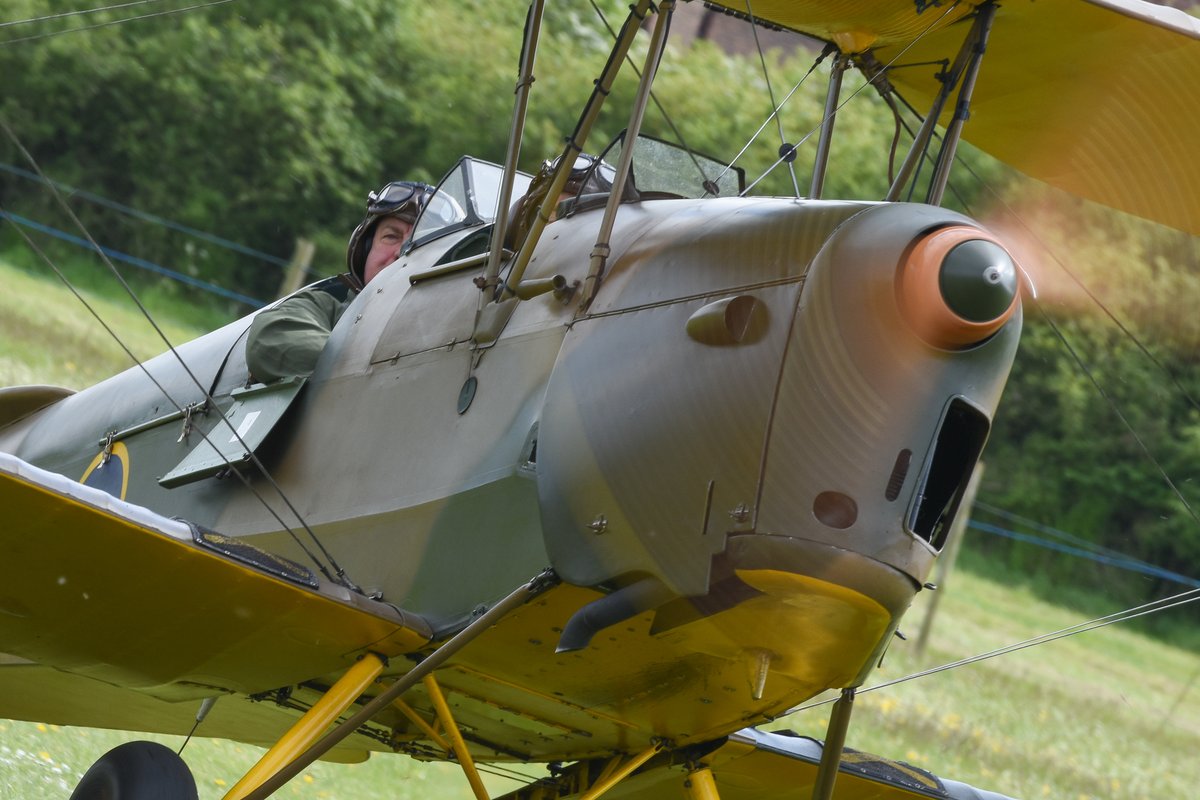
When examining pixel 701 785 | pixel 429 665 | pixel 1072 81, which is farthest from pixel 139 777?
pixel 1072 81

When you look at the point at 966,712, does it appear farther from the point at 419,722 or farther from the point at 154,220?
the point at 154,220

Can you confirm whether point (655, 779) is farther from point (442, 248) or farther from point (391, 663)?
point (442, 248)

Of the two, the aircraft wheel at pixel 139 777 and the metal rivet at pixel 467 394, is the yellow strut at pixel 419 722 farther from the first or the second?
the metal rivet at pixel 467 394

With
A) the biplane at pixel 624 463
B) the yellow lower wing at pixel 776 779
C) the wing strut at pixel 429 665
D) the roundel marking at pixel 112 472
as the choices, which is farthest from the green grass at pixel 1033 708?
the wing strut at pixel 429 665

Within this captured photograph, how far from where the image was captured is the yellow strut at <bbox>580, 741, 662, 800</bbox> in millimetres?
5180

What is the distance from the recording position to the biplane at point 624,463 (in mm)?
3883

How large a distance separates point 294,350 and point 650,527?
210cm

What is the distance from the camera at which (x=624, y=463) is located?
4102 millimetres

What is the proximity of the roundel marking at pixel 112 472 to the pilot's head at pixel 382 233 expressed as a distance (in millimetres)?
1267

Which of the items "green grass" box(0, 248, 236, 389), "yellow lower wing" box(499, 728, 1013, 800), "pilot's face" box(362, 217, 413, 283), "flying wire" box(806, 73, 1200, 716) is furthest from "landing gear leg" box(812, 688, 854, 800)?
"green grass" box(0, 248, 236, 389)

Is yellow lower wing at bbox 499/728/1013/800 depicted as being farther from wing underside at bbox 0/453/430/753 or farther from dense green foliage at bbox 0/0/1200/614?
dense green foliage at bbox 0/0/1200/614

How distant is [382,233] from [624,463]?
8.99 feet

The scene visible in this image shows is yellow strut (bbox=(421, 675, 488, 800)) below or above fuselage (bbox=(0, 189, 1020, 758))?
below

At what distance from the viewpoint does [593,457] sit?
163 inches
